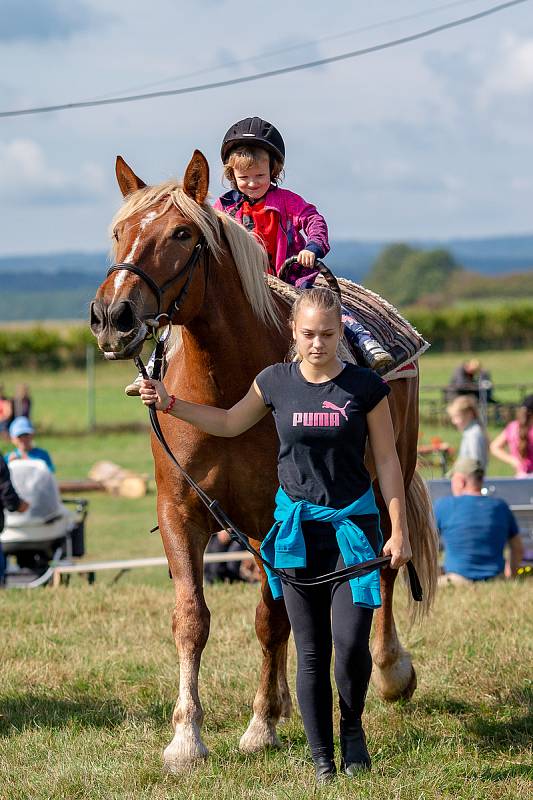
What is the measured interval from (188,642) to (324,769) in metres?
0.79

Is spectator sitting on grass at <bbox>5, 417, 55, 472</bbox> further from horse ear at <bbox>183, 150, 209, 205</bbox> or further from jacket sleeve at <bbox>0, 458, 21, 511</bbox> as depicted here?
horse ear at <bbox>183, 150, 209, 205</bbox>

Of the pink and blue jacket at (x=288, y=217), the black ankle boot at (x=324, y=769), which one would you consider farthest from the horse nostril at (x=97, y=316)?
the black ankle boot at (x=324, y=769)

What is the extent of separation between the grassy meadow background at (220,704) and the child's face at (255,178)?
2448 millimetres

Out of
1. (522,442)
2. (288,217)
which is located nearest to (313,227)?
(288,217)

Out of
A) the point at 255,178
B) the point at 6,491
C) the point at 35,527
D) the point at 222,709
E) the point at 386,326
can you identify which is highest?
the point at 255,178

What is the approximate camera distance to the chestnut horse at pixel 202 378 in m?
4.53

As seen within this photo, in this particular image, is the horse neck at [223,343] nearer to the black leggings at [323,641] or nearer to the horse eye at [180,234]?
the horse eye at [180,234]

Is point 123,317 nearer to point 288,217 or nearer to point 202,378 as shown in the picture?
point 202,378

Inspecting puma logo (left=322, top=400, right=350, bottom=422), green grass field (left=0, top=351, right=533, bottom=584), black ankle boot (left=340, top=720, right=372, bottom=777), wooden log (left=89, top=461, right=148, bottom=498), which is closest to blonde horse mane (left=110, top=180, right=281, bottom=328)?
puma logo (left=322, top=400, right=350, bottom=422)

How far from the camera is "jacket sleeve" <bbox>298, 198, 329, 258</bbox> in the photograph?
5156mm

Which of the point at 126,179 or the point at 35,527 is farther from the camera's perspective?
the point at 35,527

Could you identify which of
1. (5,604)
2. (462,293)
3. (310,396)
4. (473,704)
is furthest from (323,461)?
(462,293)

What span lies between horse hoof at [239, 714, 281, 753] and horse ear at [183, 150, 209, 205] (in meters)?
2.24

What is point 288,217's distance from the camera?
5363 mm
